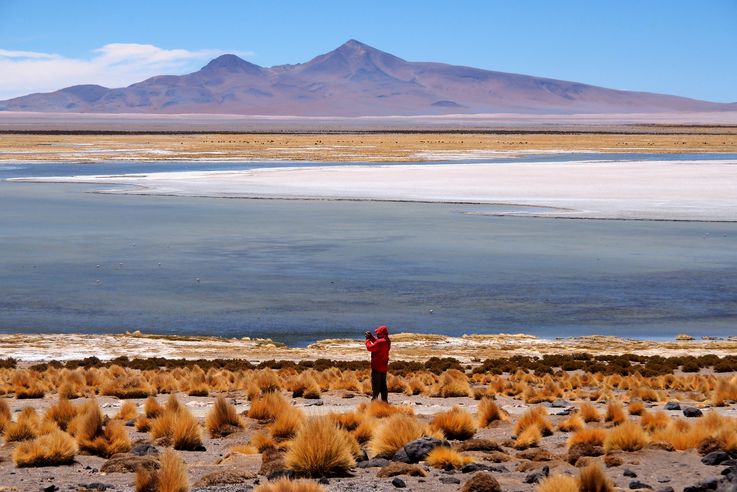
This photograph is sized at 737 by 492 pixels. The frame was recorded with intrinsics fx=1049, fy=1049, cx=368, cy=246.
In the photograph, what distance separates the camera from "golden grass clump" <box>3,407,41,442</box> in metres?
8.70

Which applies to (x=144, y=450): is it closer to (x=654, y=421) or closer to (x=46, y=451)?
(x=46, y=451)

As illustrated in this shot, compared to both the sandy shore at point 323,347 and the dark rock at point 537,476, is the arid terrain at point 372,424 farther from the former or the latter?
the sandy shore at point 323,347

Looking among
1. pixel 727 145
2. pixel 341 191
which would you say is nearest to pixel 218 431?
pixel 341 191

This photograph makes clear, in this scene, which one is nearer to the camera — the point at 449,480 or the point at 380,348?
the point at 449,480

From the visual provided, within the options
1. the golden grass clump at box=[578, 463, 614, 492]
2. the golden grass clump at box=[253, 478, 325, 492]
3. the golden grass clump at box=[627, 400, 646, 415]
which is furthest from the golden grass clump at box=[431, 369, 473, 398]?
the golden grass clump at box=[253, 478, 325, 492]

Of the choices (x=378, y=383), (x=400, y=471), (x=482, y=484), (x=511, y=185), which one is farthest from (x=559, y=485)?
(x=511, y=185)

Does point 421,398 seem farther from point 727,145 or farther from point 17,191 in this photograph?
point 727,145

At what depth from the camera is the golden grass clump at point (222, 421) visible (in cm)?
935

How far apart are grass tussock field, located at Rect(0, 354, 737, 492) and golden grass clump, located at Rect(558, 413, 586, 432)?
0.01m

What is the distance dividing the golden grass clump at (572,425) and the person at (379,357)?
203 cm

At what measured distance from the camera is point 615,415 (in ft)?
31.3

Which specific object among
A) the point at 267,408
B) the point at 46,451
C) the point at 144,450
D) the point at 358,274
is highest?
the point at 46,451

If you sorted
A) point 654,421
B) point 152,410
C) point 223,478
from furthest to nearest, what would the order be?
1. point 152,410
2. point 654,421
3. point 223,478

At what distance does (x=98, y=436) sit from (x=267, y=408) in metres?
1.87
